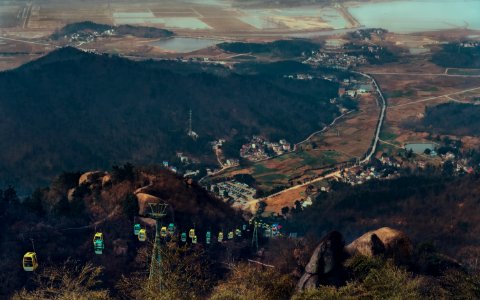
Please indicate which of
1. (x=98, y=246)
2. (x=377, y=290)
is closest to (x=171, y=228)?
(x=98, y=246)

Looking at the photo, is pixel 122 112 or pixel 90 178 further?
pixel 122 112

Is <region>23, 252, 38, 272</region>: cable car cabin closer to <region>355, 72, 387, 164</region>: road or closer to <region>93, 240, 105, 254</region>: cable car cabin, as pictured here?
<region>93, 240, 105, 254</region>: cable car cabin

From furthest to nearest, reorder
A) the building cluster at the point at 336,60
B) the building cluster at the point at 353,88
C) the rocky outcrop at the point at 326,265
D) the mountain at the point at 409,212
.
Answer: the building cluster at the point at 336,60, the building cluster at the point at 353,88, the mountain at the point at 409,212, the rocky outcrop at the point at 326,265

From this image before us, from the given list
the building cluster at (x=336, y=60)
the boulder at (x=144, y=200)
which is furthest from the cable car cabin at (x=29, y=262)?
the building cluster at (x=336, y=60)

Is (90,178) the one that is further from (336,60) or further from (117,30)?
(117,30)

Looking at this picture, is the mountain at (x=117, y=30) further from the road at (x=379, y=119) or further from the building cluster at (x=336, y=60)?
the road at (x=379, y=119)

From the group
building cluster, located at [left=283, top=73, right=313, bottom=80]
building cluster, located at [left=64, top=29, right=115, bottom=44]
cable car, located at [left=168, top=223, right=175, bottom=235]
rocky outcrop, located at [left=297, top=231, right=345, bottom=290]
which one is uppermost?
rocky outcrop, located at [left=297, top=231, right=345, bottom=290]

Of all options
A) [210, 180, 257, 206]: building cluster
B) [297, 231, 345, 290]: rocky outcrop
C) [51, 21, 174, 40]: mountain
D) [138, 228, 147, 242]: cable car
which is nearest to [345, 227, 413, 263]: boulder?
[297, 231, 345, 290]: rocky outcrop
